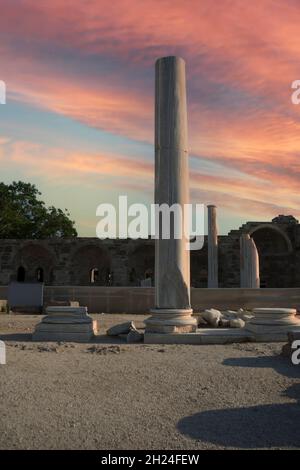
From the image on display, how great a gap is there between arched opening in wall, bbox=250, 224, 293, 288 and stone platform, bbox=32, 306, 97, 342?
782 inches

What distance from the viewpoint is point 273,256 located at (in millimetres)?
28625

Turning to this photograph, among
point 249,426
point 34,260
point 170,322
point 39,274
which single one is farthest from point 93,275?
point 249,426

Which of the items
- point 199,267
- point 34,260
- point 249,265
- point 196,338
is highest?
point 34,260

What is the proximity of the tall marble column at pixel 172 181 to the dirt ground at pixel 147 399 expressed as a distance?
1.42 metres

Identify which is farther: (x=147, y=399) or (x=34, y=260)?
(x=34, y=260)

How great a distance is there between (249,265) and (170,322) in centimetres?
1042

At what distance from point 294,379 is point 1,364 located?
141 inches

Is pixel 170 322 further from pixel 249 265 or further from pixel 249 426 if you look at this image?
pixel 249 265

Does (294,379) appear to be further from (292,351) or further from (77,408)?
(77,408)

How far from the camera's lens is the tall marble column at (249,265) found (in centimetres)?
1798

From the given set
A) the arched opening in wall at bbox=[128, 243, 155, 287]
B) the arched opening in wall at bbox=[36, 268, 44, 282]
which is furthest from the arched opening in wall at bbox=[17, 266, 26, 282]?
the arched opening in wall at bbox=[128, 243, 155, 287]

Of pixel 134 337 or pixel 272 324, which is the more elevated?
pixel 272 324

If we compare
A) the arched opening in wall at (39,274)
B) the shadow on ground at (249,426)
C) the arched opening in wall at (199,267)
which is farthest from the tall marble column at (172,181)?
the arched opening in wall at (39,274)

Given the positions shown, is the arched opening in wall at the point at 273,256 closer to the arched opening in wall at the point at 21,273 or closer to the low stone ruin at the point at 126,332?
the arched opening in wall at the point at 21,273
